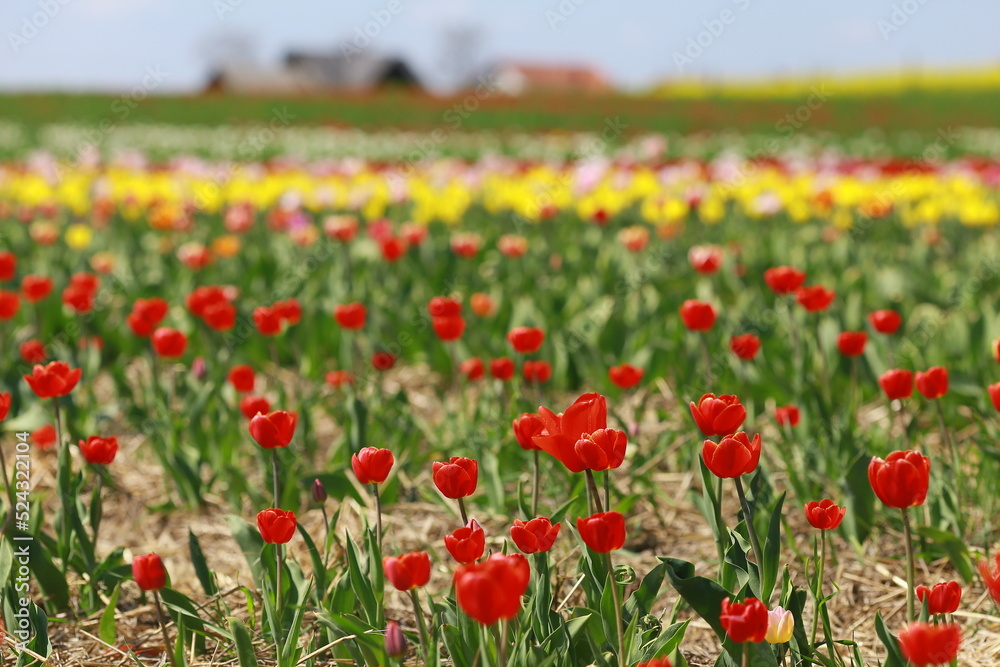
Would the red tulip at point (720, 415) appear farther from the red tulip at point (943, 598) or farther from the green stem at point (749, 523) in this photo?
the red tulip at point (943, 598)

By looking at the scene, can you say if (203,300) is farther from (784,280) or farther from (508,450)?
(784,280)

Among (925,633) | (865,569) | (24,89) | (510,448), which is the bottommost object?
(865,569)

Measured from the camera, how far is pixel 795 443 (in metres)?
2.51

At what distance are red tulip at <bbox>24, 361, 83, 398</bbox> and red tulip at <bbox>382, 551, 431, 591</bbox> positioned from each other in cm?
94

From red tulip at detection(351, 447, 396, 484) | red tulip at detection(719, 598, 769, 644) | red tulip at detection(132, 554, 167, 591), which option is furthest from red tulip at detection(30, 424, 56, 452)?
red tulip at detection(719, 598, 769, 644)

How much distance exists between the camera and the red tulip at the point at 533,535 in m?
1.38

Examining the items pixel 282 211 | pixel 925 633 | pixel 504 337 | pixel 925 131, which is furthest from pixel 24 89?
pixel 925 633

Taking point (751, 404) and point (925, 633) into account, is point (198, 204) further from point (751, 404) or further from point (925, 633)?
point (925, 633)

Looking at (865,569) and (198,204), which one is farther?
(198,204)

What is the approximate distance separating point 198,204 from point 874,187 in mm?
5140

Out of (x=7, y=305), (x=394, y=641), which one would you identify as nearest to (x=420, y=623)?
(x=394, y=641)

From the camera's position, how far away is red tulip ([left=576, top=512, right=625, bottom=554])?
129cm

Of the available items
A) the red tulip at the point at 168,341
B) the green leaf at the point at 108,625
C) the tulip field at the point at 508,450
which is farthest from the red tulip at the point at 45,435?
the green leaf at the point at 108,625

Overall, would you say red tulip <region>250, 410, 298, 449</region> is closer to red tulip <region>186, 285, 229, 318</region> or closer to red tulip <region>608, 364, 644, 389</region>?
red tulip <region>608, 364, 644, 389</region>
